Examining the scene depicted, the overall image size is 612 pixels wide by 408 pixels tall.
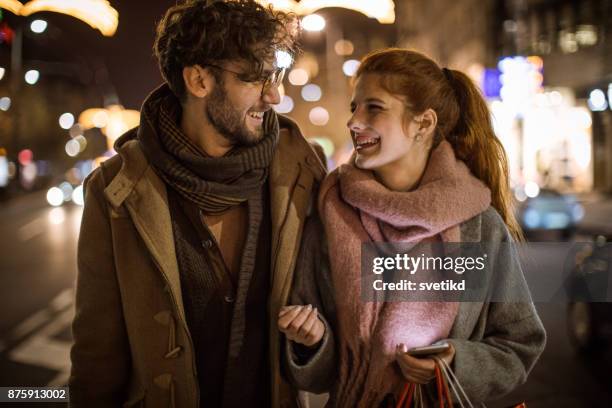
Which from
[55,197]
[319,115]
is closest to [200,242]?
[55,197]

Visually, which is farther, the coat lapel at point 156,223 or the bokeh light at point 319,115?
the bokeh light at point 319,115

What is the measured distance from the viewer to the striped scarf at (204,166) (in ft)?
7.64

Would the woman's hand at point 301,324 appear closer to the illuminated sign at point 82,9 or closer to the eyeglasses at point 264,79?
the eyeglasses at point 264,79

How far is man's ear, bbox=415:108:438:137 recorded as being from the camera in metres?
2.29

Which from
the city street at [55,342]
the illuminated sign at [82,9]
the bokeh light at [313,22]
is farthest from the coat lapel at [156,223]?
the bokeh light at [313,22]

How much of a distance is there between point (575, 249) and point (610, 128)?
23860 millimetres

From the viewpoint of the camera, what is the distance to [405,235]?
2150 millimetres

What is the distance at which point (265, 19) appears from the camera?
8.16 ft

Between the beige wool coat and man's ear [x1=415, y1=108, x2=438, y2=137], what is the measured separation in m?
0.59

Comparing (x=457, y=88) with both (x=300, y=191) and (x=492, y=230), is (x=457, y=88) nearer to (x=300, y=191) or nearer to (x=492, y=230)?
Result: (x=492, y=230)

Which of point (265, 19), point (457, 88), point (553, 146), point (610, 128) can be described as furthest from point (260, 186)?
point (553, 146)

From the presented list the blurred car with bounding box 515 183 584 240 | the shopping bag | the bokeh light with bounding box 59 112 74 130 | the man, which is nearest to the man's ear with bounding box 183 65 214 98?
the man

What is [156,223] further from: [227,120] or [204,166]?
[227,120]

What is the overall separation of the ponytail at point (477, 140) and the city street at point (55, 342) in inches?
130
